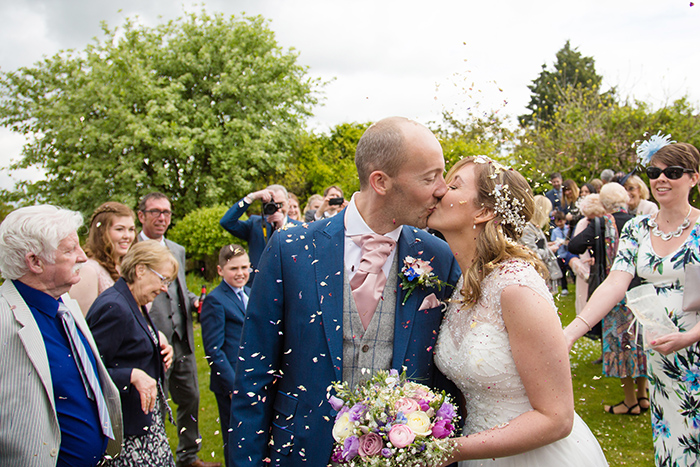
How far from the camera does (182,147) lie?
18406 mm

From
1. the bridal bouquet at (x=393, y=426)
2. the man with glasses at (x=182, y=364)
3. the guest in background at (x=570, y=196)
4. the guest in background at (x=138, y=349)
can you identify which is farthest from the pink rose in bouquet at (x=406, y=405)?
the guest in background at (x=570, y=196)

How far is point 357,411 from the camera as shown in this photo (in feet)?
6.14

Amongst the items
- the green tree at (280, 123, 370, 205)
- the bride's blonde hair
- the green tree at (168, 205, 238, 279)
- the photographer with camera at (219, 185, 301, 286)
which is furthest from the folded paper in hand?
the green tree at (280, 123, 370, 205)

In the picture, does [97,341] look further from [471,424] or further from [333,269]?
[471,424]

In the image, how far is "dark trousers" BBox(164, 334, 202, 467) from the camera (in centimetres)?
498

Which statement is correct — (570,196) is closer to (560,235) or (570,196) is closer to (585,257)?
(560,235)

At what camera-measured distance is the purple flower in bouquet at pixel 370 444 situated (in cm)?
180

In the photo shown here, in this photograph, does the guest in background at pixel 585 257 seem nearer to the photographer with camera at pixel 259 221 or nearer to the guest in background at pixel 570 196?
the guest in background at pixel 570 196

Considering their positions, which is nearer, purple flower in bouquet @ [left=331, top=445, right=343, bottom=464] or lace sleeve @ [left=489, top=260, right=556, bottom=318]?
purple flower in bouquet @ [left=331, top=445, right=343, bottom=464]

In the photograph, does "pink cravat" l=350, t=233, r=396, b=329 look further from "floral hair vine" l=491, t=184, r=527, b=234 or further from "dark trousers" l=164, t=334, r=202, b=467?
"dark trousers" l=164, t=334, r=202, b=467

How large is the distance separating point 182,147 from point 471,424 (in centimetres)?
1791

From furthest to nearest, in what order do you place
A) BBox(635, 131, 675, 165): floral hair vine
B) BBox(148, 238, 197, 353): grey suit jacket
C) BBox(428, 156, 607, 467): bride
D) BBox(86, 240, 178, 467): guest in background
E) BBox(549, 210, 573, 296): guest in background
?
BBox(549, 210, 573, 296): guest in background → BBox(148, 238, 197, 353): grey suit jacket → BBox(635, 131, 675, 165): floral hair vine → BBox(86, 240, 178, 467): guest in background → BBox(428, 156, 607, 467): bride

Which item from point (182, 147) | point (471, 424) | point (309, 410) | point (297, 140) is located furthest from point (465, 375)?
point (297, 140)

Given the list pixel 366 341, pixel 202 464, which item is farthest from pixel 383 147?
pixel 202 464
